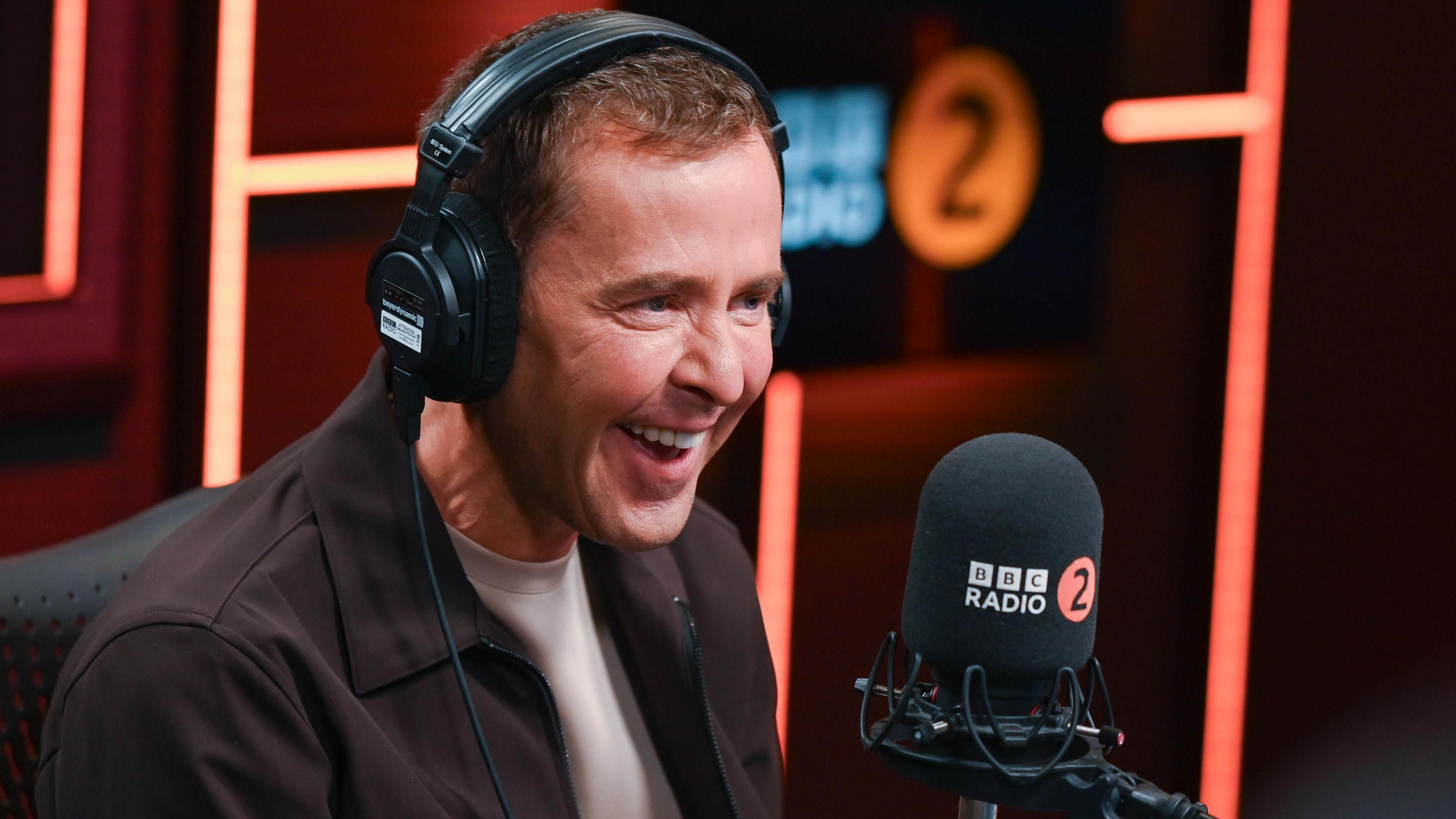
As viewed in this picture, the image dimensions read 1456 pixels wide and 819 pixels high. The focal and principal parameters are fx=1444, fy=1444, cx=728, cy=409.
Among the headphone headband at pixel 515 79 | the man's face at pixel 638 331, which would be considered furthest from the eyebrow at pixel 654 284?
the headphone headband at pixel 515 79

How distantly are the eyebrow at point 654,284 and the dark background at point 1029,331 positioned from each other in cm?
79

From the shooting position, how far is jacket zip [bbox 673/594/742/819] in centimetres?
121

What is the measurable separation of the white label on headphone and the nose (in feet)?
0.58

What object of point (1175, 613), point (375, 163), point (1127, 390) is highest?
point (375, 163)

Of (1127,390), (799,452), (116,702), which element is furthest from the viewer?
(799,452)

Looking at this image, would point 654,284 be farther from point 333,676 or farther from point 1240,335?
point 1240,335

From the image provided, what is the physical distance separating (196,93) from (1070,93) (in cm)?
112

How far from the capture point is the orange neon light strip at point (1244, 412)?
1.63 metres

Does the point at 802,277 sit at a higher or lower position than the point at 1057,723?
higher

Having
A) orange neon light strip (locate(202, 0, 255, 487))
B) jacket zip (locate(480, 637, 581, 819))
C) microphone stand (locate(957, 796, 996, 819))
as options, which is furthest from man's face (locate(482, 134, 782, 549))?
orange neon light strip (locate(202, 0, 255, 487))

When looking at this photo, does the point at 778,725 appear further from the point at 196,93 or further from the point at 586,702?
the point at 196,93

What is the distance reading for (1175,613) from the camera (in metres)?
1.72

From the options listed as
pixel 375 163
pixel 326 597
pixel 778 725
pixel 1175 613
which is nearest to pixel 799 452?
pixel 778 725

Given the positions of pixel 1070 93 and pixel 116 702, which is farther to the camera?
pixel 1070 93
